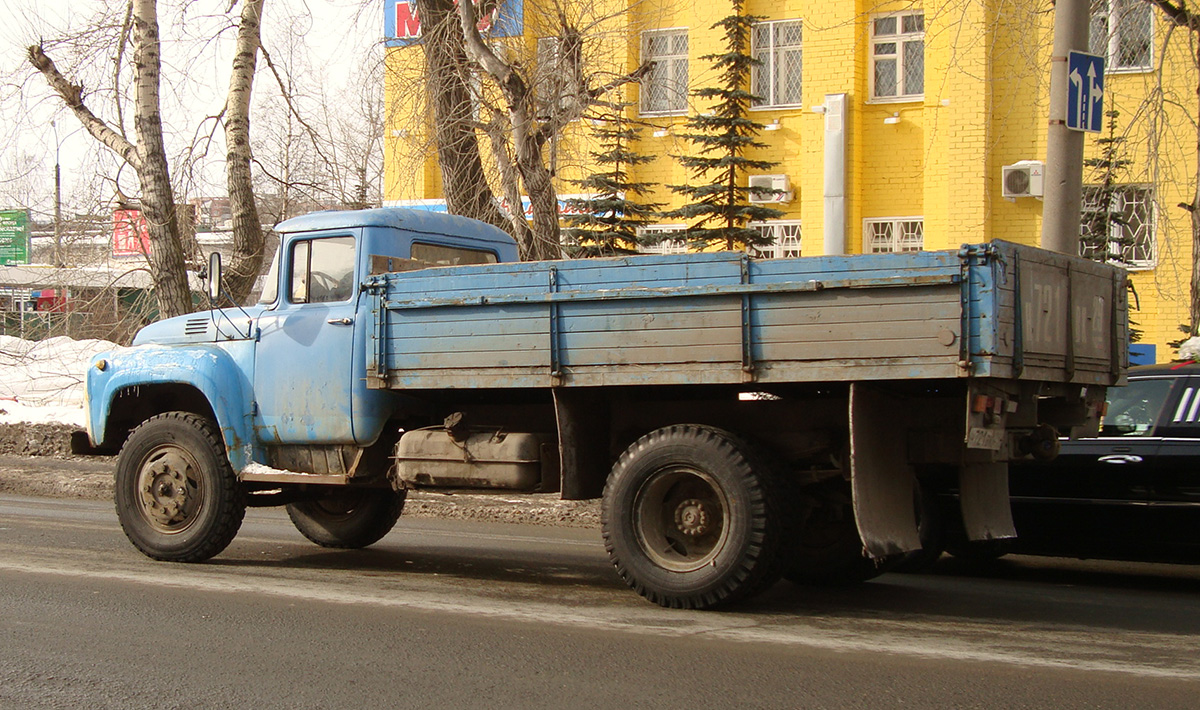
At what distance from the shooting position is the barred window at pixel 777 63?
69.2 feet

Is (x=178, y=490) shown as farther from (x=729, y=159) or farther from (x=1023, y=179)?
(x=1023, y=179)

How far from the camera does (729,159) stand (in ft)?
57.6

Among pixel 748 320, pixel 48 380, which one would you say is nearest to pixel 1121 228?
pixel 748 320

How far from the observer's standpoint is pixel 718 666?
5723 millimetres

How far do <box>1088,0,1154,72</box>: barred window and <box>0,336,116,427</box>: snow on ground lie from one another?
47.2ft

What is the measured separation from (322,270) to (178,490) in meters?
1.94

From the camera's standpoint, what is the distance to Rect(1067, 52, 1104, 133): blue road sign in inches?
391

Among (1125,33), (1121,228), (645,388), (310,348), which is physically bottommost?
(645,388)

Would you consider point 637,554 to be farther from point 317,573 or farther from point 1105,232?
point 1105,232

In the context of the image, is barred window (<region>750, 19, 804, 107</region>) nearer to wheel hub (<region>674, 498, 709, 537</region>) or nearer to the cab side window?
the cab side window

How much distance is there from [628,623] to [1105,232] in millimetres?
13367

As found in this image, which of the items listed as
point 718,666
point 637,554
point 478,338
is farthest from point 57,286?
point 718,666

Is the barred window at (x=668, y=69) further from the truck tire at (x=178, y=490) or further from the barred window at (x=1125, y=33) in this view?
the truck tire at (x=178, y=490)

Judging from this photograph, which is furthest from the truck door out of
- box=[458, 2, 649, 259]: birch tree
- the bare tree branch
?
the bare tree branch
